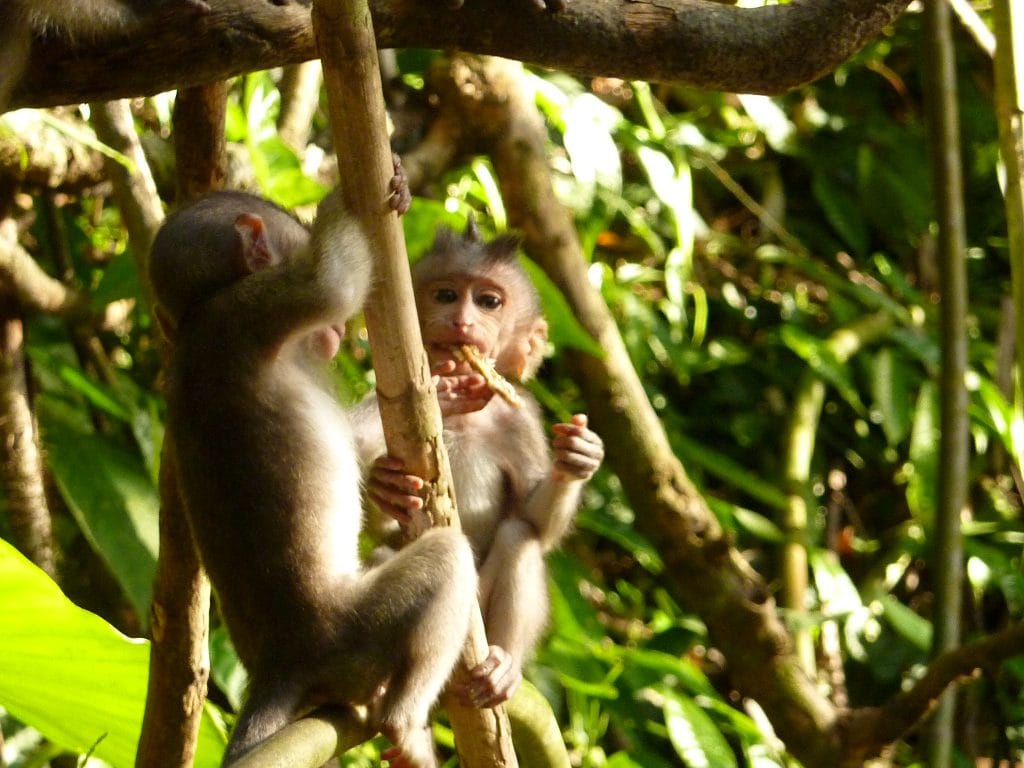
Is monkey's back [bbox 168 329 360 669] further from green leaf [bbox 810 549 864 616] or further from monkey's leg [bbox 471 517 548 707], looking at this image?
green leaf [bbox 810 549 864 616]

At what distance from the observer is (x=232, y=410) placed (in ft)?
6.14

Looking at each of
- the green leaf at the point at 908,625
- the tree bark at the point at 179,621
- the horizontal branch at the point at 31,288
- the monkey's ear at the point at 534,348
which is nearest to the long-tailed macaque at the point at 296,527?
the tree bark at the point at 179,621

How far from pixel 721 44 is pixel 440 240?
1073 millimetres

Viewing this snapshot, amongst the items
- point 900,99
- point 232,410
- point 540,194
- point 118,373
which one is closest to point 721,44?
point 232,410

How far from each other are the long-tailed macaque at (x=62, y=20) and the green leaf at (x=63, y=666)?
0.63 meters

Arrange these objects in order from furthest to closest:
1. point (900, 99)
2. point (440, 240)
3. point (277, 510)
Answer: point (900, 99) < point (440, 240) < point (277, 510)

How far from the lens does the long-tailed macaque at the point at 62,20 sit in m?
1.72

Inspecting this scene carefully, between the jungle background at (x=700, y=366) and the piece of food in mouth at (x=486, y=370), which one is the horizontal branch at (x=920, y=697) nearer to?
the jungle background at (x=700, y=366)

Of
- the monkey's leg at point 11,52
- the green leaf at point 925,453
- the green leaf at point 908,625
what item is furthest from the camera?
the green leaf at point 925,453

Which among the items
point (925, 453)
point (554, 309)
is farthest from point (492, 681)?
point (925, 453)

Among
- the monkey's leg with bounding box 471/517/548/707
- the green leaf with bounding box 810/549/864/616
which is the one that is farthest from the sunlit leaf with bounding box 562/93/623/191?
the green leaf with bounding box 810/549/864/616

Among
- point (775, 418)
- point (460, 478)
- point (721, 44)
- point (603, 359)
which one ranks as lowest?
point (775, 418)

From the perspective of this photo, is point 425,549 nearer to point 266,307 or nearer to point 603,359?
point 266,307

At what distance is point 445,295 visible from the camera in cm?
275
